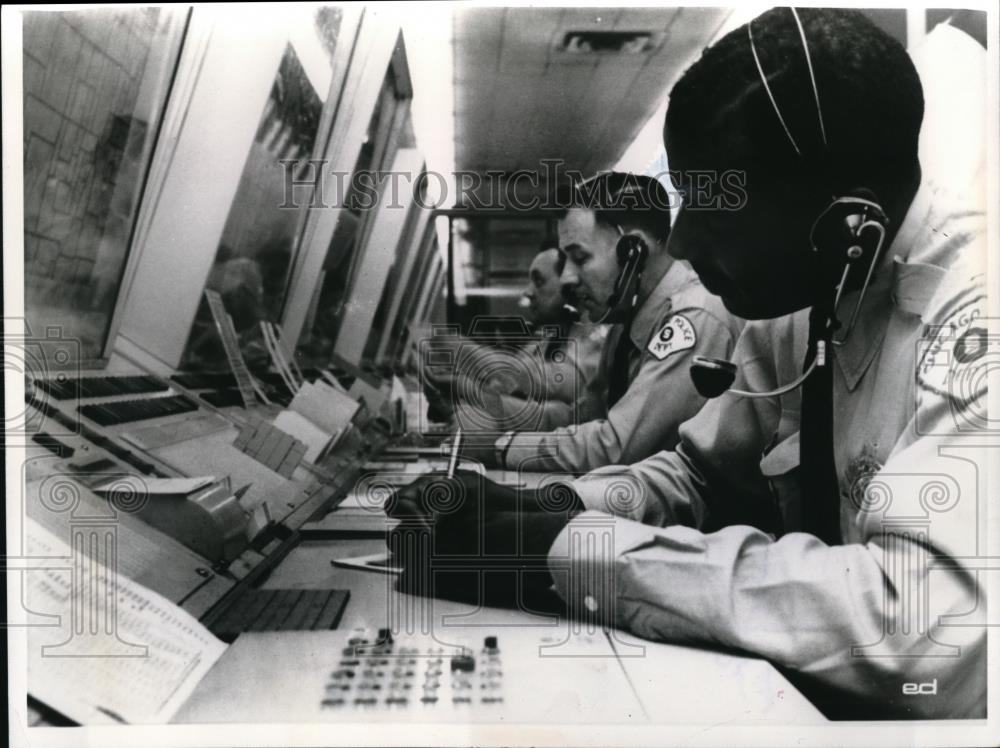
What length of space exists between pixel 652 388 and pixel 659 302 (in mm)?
189

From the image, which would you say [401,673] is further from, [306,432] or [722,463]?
[722,463]

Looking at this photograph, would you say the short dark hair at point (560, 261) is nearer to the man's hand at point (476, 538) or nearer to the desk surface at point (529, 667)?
the man's hand at point (476, 538)

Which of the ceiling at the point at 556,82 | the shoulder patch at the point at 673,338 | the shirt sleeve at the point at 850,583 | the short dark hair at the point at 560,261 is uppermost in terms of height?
the ceiling at the point at 556,82

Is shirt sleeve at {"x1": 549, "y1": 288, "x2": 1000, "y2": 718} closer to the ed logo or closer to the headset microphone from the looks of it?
the ed logo

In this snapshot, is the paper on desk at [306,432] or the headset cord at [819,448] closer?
the headset cord at [819,448]

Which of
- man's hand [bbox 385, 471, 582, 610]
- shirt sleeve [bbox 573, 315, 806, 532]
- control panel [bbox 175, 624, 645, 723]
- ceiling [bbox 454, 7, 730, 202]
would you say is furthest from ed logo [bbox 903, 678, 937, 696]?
ceiling [bbox 454, 7, 730, 202]

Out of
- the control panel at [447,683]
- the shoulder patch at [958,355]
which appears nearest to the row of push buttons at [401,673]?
the control panel at [447,683]

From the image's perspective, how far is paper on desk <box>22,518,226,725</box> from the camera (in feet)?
5.76

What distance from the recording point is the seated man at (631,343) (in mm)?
1795

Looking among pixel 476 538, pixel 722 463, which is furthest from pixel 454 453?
pixel 722 463

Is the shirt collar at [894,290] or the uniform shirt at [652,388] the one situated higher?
the shirt collar at [894,290]

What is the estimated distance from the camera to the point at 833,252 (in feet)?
5.80

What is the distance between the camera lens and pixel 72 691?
183 cm

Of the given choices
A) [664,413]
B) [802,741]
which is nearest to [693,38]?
[664,413]
